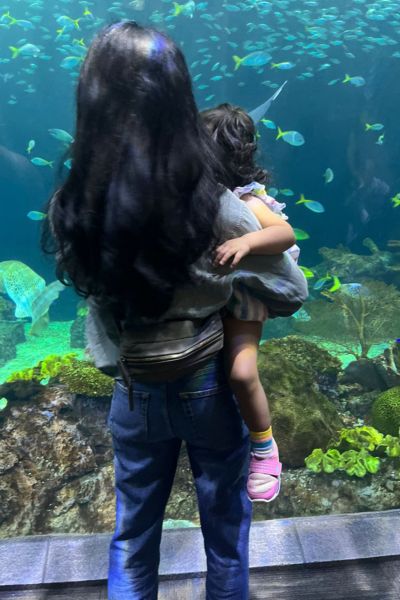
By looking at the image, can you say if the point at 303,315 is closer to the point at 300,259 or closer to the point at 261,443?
the point at 300,259

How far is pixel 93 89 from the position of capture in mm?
928

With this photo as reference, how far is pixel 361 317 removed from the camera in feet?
19.2

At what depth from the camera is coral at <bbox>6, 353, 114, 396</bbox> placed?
370cm

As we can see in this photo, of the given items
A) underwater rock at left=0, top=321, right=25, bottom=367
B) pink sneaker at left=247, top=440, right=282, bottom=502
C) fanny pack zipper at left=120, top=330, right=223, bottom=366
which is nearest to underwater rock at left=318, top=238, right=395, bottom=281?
underwater rock at left=0, top=321, right=25, bottom=367

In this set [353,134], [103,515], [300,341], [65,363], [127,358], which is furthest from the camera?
[353,134]

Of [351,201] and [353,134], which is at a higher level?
[353,134]

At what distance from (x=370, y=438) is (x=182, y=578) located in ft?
6.27

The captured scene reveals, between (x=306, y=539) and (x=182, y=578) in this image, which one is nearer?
(x=182, y=578)

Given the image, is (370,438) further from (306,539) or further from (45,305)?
(45,305)

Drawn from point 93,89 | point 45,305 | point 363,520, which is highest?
point 93,89

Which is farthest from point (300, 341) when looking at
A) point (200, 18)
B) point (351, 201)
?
point (200, 18)

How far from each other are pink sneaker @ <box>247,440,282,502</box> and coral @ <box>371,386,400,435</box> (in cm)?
257

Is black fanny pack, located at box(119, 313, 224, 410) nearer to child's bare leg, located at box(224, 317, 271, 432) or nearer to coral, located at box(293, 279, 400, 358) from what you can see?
child's bare leg, located at box(224, 317, 271, 432)

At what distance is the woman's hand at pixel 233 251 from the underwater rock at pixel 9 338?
693 cm
